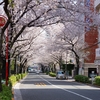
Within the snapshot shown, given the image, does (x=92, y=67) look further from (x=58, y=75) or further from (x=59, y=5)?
(x=59, y=5)

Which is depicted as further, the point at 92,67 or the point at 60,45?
the point at 92,67

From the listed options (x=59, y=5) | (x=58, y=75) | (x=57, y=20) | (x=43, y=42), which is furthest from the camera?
(x=58, y=75)

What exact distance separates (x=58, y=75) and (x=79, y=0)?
44.9 metres

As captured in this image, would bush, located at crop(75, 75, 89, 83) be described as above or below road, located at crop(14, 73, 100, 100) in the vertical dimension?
above

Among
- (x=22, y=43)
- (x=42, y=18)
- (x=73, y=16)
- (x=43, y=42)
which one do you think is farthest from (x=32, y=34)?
(x=73, y=16)

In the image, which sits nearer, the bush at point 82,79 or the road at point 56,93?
the road at point 56,93

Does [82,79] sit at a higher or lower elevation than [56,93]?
higher

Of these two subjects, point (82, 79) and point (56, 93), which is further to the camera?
point (82, 79)

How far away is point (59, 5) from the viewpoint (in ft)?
41.5

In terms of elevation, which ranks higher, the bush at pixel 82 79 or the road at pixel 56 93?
the bush at pixel 82 79

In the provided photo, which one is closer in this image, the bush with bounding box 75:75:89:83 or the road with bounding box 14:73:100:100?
the road with bounding box 14:73:100:100

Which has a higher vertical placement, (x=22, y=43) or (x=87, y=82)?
(x=22, y=43)

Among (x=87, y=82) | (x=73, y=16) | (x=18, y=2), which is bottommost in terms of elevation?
(x=87, y=82)

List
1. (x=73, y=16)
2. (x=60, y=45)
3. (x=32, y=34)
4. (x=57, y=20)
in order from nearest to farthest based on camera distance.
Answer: (x=73, y=16), (x=57, y=20), (x=32, y=34), (x=60, y=45)
